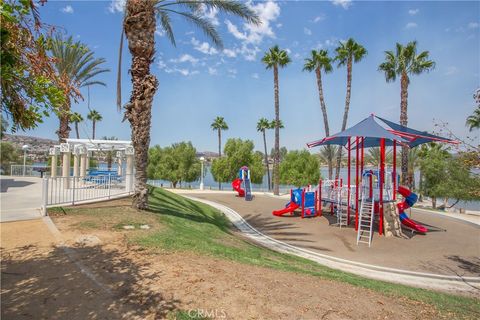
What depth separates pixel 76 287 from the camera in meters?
4.62

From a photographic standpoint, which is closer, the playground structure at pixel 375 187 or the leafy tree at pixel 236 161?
the playground structure at pixel 375 187

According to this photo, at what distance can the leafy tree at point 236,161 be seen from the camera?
47969 millimetres

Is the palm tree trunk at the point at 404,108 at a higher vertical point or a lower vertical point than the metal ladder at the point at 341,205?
higher

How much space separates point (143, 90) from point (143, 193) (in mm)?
4091

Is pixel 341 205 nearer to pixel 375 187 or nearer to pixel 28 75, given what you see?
pixel 375 187

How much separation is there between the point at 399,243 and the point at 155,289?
1161cm

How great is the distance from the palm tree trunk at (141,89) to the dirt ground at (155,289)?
469cm

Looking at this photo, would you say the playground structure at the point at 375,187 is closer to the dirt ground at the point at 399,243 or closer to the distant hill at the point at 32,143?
the dirt ground at the point at 399,243

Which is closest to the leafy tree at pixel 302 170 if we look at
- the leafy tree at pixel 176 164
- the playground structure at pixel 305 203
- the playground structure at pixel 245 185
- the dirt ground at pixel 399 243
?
the playground structure at pixel 245 185

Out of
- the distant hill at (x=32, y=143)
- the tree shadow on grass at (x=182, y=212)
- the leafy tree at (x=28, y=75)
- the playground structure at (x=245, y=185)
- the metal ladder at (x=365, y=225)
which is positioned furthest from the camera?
the playground structure at (x=245, y=185)

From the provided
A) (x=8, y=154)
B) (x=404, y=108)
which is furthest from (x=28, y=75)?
(x=8, y=154)

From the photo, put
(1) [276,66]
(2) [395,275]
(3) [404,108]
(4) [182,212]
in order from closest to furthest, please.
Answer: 1. (2) [395,275]
2. (4) [182,212]
3. (3) [404,108]
4. (1) [276,66]

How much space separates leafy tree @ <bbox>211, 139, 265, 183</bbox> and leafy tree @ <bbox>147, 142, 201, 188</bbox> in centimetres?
697

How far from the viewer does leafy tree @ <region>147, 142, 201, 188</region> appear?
174 feet
